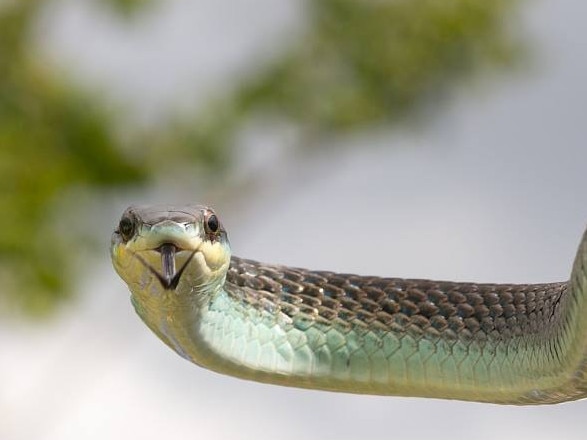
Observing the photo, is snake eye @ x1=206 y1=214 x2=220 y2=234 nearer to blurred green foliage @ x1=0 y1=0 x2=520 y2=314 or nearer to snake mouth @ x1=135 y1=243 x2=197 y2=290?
snake mouth @ x1=135 y1=243 x2=197 y2=290

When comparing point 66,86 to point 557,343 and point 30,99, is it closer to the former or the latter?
point 30,99

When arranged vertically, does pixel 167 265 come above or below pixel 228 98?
above

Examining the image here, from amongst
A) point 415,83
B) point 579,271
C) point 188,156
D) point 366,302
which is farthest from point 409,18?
point 579,271

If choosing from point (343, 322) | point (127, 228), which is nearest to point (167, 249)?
point (127, 228)

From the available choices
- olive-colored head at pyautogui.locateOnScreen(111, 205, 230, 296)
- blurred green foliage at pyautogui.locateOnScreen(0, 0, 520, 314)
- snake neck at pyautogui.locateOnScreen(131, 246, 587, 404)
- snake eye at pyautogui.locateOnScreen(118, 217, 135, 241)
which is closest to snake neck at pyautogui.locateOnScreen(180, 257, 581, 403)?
snake neck at pyautogui.locateOnScreen(131, 246, 587, 404)

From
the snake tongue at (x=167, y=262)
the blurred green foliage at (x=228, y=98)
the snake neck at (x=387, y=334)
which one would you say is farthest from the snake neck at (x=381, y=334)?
the blurred green foliage at (x=228, y=98)

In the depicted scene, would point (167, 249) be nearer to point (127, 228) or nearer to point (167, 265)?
point (167, 265)

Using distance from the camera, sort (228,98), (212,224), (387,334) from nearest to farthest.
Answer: (212,224) < (387,334) < (228,98)
